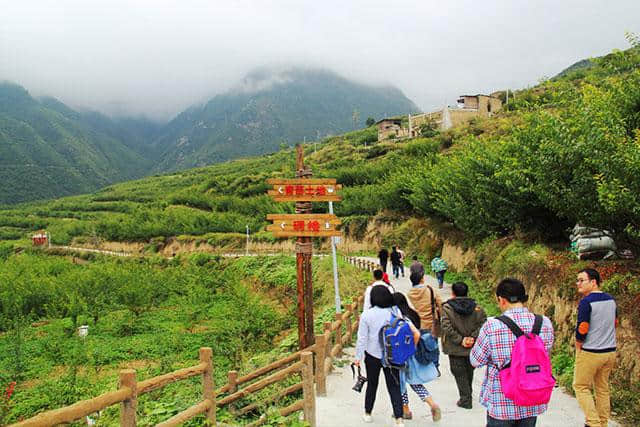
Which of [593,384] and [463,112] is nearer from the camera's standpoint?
[593,384]

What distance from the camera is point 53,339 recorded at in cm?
1570

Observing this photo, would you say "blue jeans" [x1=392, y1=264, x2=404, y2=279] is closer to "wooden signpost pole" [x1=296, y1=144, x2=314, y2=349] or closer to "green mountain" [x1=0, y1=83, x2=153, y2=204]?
"wooden signpost pole" [x1=296, y1=144, x2=314, y2=349]

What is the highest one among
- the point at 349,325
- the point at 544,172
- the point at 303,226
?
the point at 544,172

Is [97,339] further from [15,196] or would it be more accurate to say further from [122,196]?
[15,196]

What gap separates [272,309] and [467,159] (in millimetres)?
9712

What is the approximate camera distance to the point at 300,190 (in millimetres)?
7938

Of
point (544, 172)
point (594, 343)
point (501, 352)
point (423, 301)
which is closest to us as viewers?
point (501, 352)

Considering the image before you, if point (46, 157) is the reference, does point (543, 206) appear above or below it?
below

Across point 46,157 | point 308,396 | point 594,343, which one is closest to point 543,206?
point 594,343

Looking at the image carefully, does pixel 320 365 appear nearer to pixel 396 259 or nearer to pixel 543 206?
pixel 543 206

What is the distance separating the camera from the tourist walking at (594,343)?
13.1 ft

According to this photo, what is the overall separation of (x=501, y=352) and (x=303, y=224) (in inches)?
203

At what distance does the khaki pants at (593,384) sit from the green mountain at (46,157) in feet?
344

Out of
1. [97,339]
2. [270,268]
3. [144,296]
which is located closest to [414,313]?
[97,339]
